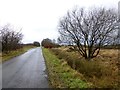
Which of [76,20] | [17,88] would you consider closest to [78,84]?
[17,88]

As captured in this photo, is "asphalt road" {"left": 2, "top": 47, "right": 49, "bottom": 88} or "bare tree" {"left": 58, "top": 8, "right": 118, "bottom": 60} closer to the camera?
"asphalt road" {"left": 2, "top": 47, "right": 49, "bottom": 88}

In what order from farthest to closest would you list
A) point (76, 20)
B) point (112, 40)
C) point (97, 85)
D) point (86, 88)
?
1. point (76, 20)
2. point (112, 40)
3. point (97, 85)
4. point (86, 88)

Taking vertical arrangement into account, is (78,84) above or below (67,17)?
below

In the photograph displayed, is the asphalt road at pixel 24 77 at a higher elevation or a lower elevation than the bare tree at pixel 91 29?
lower

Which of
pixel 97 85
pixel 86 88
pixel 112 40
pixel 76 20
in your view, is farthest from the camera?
pixel 76 20

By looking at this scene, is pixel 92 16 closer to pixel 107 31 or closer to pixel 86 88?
pixel 107 31

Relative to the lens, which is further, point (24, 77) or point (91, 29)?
point (91, 29)

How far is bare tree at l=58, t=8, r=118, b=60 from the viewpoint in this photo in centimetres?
2716

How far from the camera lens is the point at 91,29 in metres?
27.8

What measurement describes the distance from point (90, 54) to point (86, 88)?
18.6m

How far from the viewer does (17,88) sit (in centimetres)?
1164

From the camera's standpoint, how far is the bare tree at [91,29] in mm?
27156

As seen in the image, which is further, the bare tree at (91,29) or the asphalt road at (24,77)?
the bare tree at (91,29)

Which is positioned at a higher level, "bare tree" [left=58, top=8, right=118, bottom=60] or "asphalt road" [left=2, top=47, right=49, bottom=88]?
"bare tree" [left=58, top=8, right=118, bottom=60]
